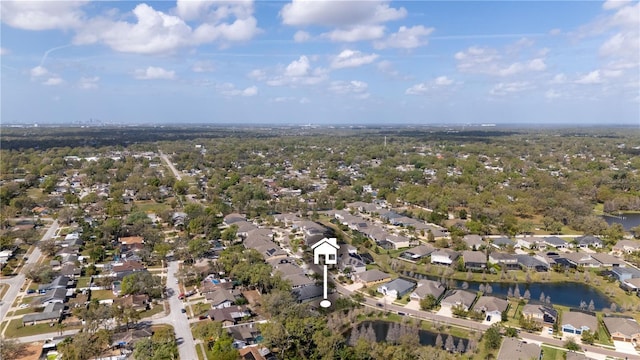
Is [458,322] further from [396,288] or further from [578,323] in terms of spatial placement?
[578,323]

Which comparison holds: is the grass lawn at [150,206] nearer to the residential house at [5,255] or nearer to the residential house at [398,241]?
the residential house at [5,255]

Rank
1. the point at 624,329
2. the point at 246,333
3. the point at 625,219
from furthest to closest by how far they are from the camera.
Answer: the point at 625,219, the point at 624,329, the point at 246,333

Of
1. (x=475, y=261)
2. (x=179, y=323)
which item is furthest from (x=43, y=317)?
(x=475, y=261)

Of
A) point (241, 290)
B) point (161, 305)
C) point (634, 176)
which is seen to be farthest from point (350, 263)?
point (634, 176)

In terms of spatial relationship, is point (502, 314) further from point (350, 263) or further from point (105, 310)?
point (105, 310)

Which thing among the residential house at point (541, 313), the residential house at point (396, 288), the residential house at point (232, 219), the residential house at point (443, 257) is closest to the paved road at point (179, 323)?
the residential house at point (396, 288)
